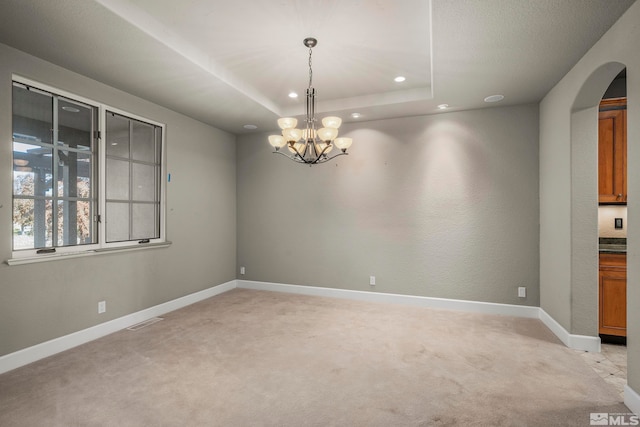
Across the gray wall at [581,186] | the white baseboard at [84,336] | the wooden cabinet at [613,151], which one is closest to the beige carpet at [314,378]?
the white baseboard at [84,336]

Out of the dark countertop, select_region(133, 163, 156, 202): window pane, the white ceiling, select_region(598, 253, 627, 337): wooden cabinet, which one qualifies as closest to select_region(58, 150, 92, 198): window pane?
select_region(133, 163, 156, 202): window pane

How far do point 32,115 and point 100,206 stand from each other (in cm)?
101

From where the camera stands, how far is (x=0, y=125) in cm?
262

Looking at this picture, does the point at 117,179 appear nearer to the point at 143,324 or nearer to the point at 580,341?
the point at 143,324

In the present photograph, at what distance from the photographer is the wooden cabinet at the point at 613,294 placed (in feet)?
10.2

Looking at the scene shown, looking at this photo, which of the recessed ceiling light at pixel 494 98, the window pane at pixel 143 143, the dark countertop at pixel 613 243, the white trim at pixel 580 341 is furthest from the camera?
the window pane at pixel 143 143

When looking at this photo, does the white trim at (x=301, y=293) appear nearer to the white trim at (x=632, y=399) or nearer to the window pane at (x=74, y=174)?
the white trim at (x=632, y=399)

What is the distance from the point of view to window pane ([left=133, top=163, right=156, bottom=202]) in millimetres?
3898

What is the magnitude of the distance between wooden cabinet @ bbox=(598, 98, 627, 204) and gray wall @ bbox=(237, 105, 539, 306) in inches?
28.3

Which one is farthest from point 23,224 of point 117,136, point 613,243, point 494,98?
point 613,243

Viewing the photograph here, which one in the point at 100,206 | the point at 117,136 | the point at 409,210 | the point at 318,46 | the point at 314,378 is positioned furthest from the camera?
the point at 409,210

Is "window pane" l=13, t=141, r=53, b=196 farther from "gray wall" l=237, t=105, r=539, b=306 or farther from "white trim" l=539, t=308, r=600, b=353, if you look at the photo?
"white trim" l=539, t=308, r=600, b=353

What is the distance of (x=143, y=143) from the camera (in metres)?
3.99

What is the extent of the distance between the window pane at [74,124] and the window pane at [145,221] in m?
0.91
